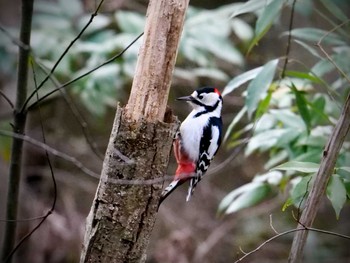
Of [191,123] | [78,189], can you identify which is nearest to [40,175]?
[78,189]

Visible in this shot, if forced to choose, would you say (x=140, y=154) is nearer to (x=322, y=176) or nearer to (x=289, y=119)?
(x=322, y=176)

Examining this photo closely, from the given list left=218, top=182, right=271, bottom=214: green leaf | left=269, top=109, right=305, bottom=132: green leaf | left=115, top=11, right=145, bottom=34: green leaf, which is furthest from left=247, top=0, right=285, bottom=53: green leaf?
left=115, top=11, right=145, bottom=34: green leaf

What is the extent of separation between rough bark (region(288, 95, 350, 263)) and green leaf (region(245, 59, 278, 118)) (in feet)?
1.75

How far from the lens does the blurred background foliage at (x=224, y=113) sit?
7.96 feet

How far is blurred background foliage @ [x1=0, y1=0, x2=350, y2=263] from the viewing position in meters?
2.43

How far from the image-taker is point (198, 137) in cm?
262

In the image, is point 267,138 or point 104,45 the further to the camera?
point 104,45

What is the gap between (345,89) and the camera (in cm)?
251

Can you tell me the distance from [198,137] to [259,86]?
1.43 ft

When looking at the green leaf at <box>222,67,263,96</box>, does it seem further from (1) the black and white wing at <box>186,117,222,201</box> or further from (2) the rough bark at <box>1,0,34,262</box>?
(2) the rough bark at <box>1,0,34,262</box>

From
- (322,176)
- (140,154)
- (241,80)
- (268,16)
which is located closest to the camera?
(322,176)

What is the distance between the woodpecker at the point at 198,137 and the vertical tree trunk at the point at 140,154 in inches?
28.4

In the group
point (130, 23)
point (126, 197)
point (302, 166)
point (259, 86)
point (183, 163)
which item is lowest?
point (126, 197)

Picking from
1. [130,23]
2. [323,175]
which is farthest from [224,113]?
[323,175]
